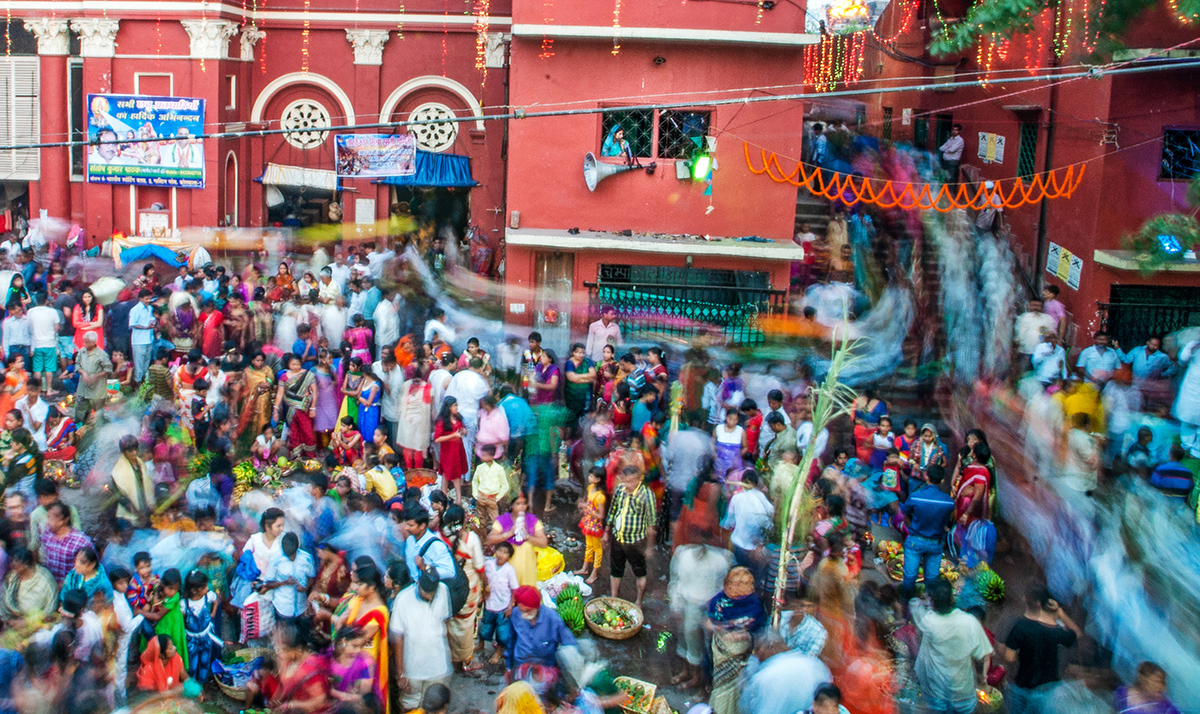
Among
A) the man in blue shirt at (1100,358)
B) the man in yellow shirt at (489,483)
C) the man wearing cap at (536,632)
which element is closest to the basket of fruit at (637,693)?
the man wearing cap at (536,632)

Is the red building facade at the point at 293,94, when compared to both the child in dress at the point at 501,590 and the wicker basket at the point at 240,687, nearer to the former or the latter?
the child in dress at the point at 501,590

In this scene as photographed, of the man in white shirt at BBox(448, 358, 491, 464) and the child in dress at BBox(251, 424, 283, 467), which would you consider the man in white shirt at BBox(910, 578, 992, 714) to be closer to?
the man in white shirt at BBox(448, 358, 491, 464)

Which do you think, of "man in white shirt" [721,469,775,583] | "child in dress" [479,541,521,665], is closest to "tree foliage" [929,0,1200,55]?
"man in white shirt" [721,469,775,583]

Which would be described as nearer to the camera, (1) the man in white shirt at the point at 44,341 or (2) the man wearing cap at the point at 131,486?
(2) the man wearing cap at the point at 131,486

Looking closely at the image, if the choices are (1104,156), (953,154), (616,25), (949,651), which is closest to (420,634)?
(949,651)

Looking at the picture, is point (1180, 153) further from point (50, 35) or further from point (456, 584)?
point (50, 35)

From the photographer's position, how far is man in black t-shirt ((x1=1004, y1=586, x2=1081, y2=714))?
6.80 meters

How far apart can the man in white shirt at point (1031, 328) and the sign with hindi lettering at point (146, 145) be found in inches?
568

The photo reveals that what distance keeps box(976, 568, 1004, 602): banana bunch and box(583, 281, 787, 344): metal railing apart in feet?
20.0

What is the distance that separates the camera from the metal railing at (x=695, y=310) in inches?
583

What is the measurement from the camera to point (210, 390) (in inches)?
434

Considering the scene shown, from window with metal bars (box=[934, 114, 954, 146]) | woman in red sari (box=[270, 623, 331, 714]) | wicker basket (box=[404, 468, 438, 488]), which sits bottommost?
woman in red sari (box=[270, 623, 331, 714])

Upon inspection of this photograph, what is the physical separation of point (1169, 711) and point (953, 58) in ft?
52.0

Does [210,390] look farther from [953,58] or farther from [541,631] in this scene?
[953,58]
